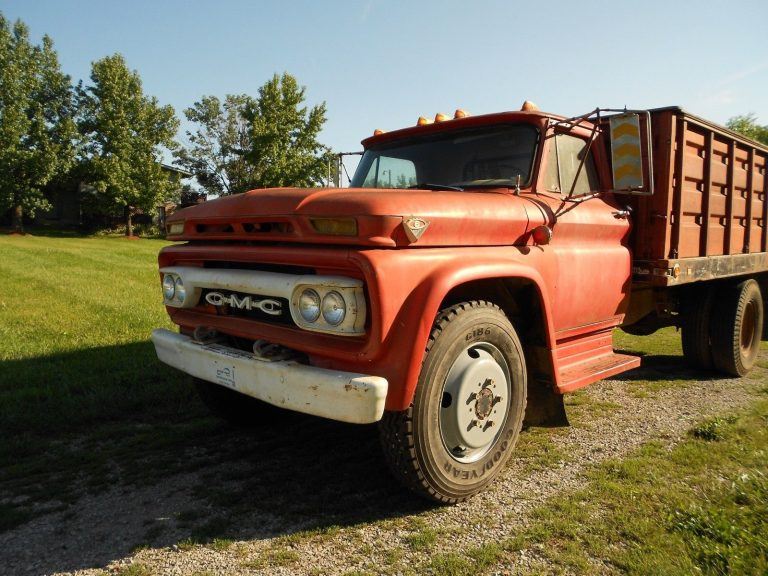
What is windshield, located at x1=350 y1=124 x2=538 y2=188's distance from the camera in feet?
12.3

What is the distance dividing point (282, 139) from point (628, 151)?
31.8m

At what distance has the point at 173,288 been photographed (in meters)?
3.57

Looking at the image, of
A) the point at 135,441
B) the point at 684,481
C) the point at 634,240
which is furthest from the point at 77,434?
the point at 634,240

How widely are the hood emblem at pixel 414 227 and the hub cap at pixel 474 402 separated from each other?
2.18 ft

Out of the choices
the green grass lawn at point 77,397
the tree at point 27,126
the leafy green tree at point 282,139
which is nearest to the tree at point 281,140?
the leafy green tree at point 282,139

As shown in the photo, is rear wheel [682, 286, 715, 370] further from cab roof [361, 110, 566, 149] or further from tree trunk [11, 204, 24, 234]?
tree trunk [11, 204, 24, 234]

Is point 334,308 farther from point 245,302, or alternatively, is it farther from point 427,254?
point 245,302

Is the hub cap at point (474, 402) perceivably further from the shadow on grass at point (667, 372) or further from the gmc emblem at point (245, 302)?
the shadow on grass at point (667, 372)

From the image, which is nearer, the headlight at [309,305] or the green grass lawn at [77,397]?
the headlight at [309,305]

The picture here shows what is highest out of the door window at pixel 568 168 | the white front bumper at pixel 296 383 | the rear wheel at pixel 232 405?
the door window at pixel 568 168

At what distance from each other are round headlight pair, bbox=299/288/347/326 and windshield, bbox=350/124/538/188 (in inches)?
54.4

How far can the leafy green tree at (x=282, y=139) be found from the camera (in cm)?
3228

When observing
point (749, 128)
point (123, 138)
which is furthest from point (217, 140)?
point (749, 128)

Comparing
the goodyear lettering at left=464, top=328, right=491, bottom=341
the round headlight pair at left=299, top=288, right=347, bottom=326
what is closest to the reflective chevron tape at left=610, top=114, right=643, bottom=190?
the goodyear lettering at left=464, top=328, right=491, bottom=341
